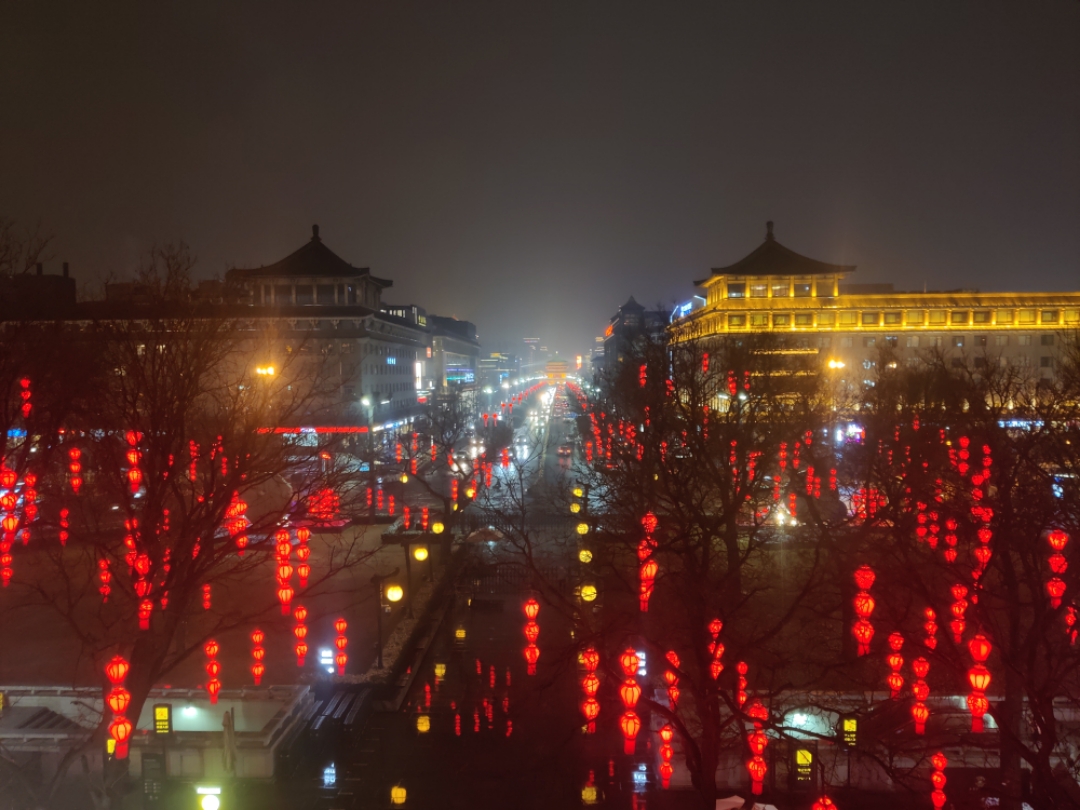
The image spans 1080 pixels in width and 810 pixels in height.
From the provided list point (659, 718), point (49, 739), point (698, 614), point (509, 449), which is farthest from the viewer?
point (509, 449)

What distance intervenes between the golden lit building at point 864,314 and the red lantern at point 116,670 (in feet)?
115

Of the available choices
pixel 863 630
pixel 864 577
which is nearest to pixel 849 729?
pixel 863 630

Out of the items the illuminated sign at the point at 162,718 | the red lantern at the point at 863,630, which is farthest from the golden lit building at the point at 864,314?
the illuminated sign at the point at 162,718

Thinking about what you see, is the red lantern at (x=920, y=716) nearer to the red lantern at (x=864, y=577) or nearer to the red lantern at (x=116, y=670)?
the red lantern at (x=864, y=577)

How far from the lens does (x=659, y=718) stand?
8.49 meters

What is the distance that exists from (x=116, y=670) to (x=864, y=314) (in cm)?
4215

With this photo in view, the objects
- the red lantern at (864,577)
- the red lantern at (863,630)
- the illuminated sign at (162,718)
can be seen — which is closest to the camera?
the illuminated sign at (162,718)

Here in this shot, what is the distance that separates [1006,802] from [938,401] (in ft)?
32.1

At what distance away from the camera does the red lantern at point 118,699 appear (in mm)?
5996

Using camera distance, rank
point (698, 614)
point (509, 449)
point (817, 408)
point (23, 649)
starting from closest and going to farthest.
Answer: point (698, 614) → point (23, 649) → point (817, 408) → point (509, 449)

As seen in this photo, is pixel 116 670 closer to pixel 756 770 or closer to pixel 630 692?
pixel 630 692

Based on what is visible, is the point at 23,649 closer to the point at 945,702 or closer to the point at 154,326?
the point at 154,326

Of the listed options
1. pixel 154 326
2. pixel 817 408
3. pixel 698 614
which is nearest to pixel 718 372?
pixel 817 408

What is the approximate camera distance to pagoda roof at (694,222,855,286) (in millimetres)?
39312
